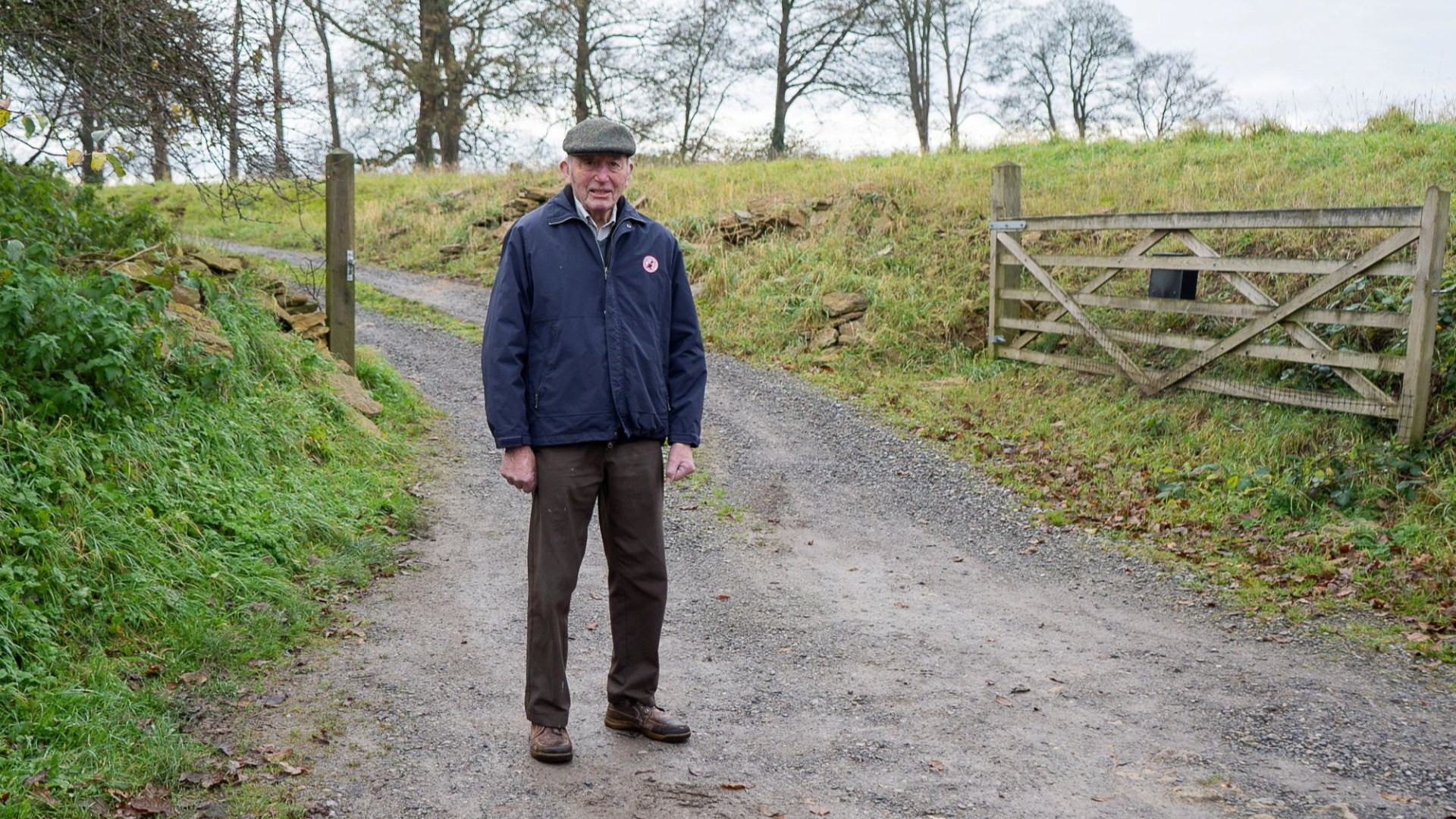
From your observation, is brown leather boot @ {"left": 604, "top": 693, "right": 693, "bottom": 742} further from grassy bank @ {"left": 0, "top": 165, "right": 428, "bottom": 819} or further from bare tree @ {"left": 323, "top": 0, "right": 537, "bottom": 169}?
bare tree @ {"left": 323, "top": 0, "right": 537, "bottom": 169}

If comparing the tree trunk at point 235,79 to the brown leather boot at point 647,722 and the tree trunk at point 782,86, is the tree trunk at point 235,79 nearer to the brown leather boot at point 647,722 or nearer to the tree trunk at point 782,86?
the brown leather boot at point 647,722

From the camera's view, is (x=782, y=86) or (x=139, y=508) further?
(x=782, y=86)

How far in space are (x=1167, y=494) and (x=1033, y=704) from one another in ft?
12.2

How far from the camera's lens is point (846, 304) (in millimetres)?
13312

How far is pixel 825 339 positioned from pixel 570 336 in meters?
9.40

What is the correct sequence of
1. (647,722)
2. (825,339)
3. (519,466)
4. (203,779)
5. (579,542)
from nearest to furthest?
(203,779) < (519,466) < (579,542) < (647,722) < (825,339)

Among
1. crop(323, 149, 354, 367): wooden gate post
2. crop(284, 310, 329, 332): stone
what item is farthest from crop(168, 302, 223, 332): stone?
crop(284, 310, 329, 332): stone

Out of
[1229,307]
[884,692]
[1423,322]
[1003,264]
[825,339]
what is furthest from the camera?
[825,339]

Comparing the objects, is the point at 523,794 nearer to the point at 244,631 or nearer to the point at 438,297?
the point at 244,631

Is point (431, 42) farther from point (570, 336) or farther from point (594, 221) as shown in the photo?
point (570, 336)

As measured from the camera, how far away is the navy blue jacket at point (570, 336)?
380 centimetres

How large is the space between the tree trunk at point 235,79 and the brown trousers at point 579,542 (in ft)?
19.4

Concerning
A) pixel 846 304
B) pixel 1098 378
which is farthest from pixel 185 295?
pixel 1098 378

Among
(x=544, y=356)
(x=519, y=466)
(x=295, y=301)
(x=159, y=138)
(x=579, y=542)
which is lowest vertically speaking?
(x=579, y=542)
